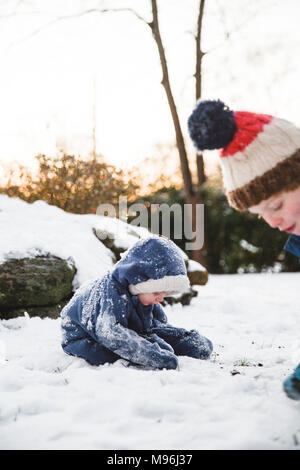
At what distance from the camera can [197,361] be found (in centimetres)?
280

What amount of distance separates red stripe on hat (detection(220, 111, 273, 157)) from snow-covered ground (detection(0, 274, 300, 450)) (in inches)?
48.1

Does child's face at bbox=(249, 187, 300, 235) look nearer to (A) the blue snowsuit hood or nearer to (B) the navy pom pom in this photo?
(B) the navy pom pom

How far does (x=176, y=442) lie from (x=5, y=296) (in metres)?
2.89

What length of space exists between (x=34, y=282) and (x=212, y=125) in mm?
2948

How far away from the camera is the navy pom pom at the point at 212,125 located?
182 cm

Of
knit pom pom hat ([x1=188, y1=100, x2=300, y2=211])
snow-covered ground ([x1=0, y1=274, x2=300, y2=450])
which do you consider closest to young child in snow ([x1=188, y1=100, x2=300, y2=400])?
knit pom pom hat ([x1=188, y1=100, x2=300, y2=211])

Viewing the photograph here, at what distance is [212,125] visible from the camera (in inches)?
71.6

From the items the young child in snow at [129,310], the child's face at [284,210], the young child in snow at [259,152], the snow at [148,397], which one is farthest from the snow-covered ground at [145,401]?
the child's face at [284,210]

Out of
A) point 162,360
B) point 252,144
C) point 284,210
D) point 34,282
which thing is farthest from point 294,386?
point 34,282

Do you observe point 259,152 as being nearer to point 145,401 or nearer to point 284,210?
point 284,210

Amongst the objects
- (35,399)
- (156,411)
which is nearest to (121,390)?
(156,411)

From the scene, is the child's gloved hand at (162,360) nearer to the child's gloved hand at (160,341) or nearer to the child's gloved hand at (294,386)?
the child's gloved hand at (160,341)

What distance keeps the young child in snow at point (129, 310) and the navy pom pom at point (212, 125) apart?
96 cm

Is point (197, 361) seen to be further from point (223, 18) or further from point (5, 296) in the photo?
point (223, 18)
